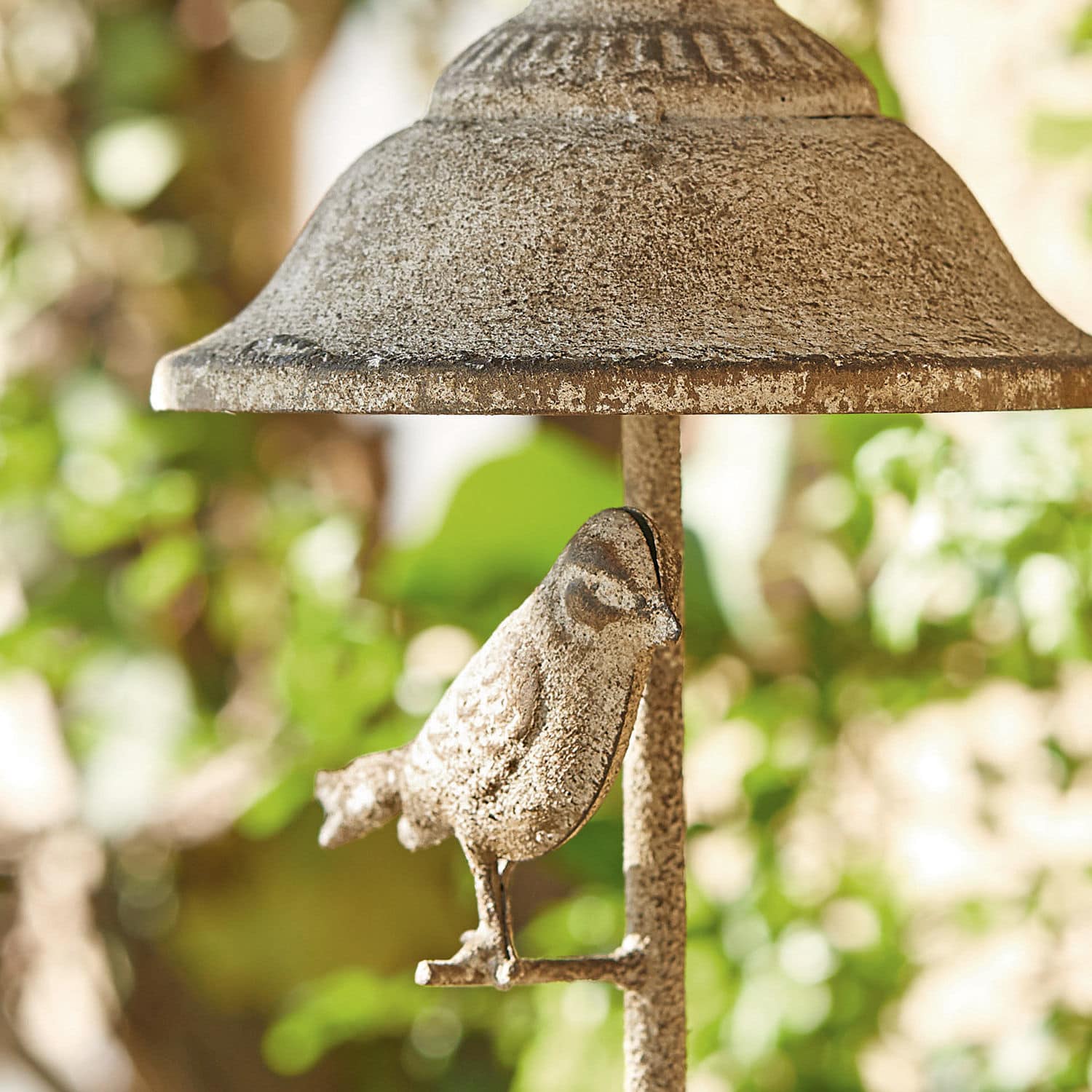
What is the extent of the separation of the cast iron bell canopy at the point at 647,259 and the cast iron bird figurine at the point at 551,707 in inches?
4.0

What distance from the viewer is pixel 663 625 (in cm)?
55

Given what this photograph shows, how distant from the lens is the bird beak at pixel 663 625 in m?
0.55

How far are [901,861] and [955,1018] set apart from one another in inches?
6.4

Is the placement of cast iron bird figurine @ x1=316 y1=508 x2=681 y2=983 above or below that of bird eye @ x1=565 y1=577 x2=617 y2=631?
below

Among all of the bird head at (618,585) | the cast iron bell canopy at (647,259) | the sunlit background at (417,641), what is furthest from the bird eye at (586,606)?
the sunlit background at (417,641)

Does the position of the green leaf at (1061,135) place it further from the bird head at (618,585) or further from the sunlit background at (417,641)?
the bird head at (618,585)

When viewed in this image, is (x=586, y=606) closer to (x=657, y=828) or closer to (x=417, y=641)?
(x=657, y=828)

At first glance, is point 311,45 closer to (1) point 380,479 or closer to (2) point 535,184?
(1) point 380,479

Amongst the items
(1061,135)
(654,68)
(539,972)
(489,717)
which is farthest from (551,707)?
(1061,135)

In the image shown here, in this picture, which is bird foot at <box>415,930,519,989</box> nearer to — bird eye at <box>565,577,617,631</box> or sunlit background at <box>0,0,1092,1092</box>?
bird eye at <box>565,577,617,631</box>

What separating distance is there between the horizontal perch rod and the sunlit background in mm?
396

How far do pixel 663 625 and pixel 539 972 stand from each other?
0.58ft

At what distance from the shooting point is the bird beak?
21.7 inches

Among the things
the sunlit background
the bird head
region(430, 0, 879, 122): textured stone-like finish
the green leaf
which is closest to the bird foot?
the bird head
